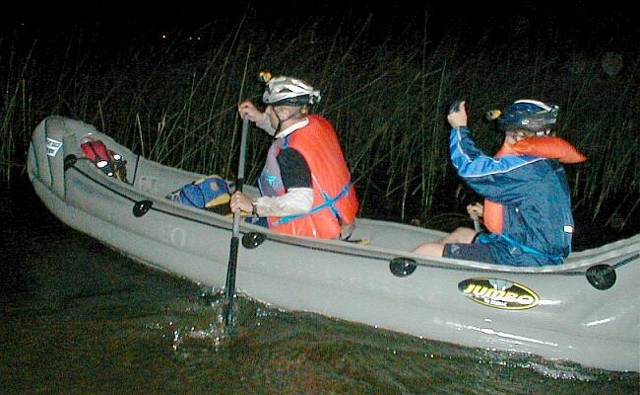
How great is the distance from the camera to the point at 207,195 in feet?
17.5

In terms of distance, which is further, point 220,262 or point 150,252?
point 150,252

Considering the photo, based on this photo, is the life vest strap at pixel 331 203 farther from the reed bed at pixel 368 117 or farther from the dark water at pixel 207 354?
the reed bed at pixel 368 117

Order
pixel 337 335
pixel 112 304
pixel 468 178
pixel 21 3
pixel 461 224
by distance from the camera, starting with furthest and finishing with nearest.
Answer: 1. pixel 21 3
2. pixel 461 224
3. pixel 112 304
4. pixel 337 335
5. pixel 468 178

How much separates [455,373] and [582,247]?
2.96m

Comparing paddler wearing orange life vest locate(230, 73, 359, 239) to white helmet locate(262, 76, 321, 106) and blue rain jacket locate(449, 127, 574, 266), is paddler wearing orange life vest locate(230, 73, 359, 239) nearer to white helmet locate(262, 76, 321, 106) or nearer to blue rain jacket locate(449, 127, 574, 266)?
white helmet locate(262, 76, 321, 106)

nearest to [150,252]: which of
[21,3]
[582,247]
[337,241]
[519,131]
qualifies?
[337,241]

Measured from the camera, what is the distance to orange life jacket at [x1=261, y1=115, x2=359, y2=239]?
443cm

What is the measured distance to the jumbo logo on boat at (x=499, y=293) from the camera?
13.2 ft

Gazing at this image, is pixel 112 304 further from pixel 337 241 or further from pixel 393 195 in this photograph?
pixel 393 195

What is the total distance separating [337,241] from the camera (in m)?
4.47

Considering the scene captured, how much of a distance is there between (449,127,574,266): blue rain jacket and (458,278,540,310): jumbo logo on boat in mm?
150

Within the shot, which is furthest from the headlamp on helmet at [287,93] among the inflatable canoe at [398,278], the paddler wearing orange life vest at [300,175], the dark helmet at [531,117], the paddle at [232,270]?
the dark helmet at [531,117]

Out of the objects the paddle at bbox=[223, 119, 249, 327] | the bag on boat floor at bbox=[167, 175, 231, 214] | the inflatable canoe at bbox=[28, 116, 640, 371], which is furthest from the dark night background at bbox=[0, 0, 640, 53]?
the paddle at bbox=[223, 119, 249, 327]

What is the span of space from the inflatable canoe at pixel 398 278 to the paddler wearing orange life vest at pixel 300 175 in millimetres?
157
